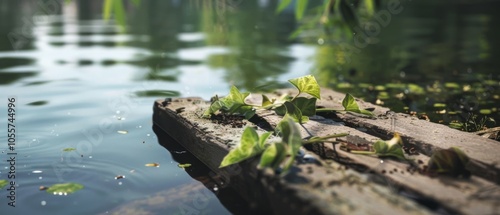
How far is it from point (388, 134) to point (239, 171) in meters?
0.89

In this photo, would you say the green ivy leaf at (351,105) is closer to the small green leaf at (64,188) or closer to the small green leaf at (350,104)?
the small green leaf at (350,104)

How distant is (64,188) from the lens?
2.35m

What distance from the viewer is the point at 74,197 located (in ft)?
7.47

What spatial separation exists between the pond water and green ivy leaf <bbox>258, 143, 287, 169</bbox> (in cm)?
42

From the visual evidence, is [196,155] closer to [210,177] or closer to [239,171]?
[210,177]

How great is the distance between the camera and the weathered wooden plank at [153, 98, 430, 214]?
156 cm

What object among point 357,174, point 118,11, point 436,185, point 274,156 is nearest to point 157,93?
point 118,11

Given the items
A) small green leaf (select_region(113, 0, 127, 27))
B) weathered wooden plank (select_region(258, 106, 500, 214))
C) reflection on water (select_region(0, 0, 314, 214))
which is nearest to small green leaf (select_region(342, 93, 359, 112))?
Result: weathered wooden plank (select_region(258, 106, 500, 214))

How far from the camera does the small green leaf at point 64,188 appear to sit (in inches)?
90.9

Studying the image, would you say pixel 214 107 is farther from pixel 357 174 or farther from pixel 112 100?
pixel 112 100

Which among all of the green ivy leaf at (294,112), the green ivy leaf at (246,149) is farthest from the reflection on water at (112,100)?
the green ivy leaf at (294,112)

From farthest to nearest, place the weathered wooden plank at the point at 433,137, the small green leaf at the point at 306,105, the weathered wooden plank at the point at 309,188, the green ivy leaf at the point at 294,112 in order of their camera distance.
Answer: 1. the small green leaf at the point at 306,105
2. the green ivy leaf at the point at 294,112
3. the weathered wooden plank at the point at 433,137
4. the weathered wooden plank at the point at 309,188

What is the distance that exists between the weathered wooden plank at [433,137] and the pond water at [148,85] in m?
0.99

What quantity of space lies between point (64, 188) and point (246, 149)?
0.98m
